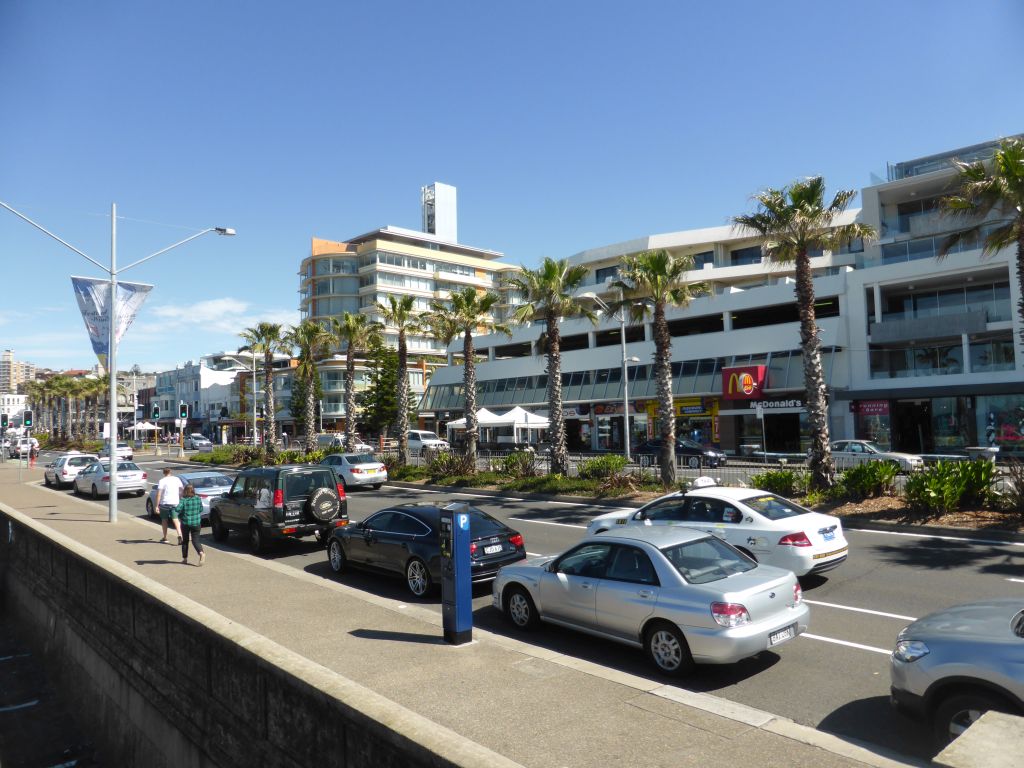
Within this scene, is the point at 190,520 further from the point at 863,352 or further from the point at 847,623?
the point at 863,352

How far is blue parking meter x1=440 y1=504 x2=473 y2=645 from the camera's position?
7605 mm

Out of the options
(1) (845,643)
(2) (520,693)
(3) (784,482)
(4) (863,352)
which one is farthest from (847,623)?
(4) (863,352)

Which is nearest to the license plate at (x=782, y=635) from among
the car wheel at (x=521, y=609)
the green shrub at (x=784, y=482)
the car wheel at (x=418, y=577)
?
the car wheel at (x=521, y=609)

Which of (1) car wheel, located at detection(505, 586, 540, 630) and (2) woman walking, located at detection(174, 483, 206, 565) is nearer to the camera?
(1) car wheel, located at detection(505, 586, 540, 630)

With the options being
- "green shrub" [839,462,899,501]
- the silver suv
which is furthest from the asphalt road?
"green shrub" [839,462,899,501]

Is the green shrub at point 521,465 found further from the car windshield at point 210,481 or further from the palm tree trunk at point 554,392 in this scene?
the car windshield at point 210,481

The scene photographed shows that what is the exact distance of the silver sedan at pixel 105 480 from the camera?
26156mm

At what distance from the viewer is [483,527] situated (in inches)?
442

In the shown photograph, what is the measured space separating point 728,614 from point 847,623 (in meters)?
3.08

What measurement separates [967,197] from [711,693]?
15.1 m

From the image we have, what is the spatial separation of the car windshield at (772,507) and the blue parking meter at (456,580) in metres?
5.16

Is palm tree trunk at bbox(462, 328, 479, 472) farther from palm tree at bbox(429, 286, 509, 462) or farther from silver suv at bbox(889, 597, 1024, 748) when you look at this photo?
silver suv at bbox(889, 597, 1024, 748)

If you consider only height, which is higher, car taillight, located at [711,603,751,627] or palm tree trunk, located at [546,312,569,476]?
palm tree trunk, located at [546,312,569,476]

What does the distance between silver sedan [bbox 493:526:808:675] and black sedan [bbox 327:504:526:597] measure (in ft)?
6.76
